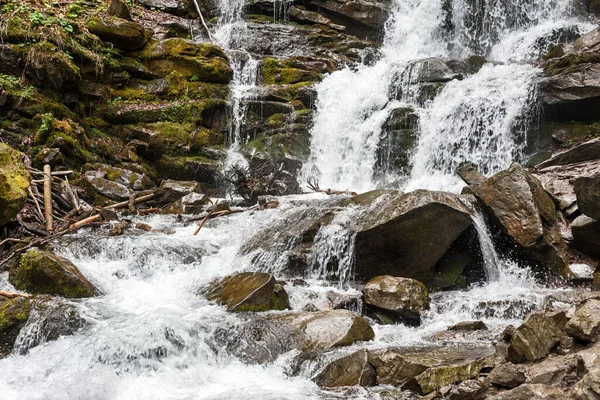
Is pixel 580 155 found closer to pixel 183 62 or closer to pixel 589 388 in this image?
pixel 589 388

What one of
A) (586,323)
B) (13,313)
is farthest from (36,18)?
(586,323)

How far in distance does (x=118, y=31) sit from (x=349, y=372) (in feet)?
50.4

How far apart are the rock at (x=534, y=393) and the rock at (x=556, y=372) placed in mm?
A: 283

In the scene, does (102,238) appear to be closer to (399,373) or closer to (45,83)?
(399,373)

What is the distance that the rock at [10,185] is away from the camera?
7496 millimetres

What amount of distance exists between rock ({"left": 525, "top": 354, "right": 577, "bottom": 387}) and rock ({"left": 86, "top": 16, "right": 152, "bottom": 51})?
16.7 meters

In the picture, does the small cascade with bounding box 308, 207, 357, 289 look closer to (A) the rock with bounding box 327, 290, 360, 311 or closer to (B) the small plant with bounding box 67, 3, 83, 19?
(A) the rock with bounding box 327, 290, 360, 311

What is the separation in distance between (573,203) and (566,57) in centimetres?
666

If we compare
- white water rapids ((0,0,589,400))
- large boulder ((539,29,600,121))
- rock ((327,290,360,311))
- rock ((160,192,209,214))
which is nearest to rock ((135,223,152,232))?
white water rapids ((0,0,589,400))

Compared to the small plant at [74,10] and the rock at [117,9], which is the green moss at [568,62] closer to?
the rock at [117,9]

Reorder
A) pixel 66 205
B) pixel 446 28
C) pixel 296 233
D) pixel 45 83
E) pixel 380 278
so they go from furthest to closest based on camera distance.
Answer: pixel 446 28
pixel 45 83
pixel 66 205
pixel 296 233
pixel 380 278

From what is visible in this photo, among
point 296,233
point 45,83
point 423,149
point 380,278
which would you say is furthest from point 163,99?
point 380,278

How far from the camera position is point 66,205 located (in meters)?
10.8

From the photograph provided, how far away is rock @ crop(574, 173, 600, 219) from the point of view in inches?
279
